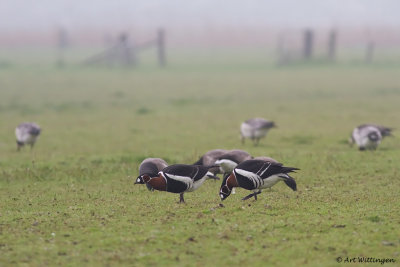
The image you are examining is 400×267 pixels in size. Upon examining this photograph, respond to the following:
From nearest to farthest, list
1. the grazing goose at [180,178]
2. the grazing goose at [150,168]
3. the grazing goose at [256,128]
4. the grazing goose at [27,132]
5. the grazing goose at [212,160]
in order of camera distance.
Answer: the grazing goose at [180,178] < the grazing goose at [150,168] < the grazing goose at [212,160] < the grazing goose at [27,132] < the grazing goose at [256,128]

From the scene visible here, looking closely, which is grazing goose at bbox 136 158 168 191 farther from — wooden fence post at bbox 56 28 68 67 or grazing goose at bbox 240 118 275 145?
wooden fence post at bbox 56 28 68 67

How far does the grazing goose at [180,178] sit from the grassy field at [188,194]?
1.07 ft

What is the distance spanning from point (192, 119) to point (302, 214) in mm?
15271

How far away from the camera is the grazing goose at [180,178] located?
10.3 metres

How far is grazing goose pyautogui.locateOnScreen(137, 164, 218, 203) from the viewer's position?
1032 cm

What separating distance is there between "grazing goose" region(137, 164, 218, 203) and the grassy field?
327 mm

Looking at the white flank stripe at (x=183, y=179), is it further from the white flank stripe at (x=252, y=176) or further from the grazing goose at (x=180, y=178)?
the white flank stripe at (x=252, y=176)

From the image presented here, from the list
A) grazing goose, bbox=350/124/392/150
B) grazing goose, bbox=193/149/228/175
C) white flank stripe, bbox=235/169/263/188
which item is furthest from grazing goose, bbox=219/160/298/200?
grazing goose, bbox=350/124/392/150

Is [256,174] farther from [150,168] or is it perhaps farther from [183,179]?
[150,168]

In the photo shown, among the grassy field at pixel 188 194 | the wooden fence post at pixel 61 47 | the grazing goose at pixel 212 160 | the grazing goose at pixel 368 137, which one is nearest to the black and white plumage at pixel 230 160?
the grazing goose at pixel 212 160

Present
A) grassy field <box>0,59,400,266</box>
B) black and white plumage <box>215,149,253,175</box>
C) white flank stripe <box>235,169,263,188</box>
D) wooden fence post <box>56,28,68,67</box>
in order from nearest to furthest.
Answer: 1. grassy field <box>0,59,400,266</box>
2. white flank stripe <box>235,169,263,188</box>
3. black and white plumage <box>215,149,253,175</box>
4. wooden fence post <box>56,28,68,67</box>

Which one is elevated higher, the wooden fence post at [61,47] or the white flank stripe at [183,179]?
the white flank stripe at [183,179]

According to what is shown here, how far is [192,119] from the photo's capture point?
970 inches

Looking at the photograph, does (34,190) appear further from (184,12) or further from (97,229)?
(184,12)
